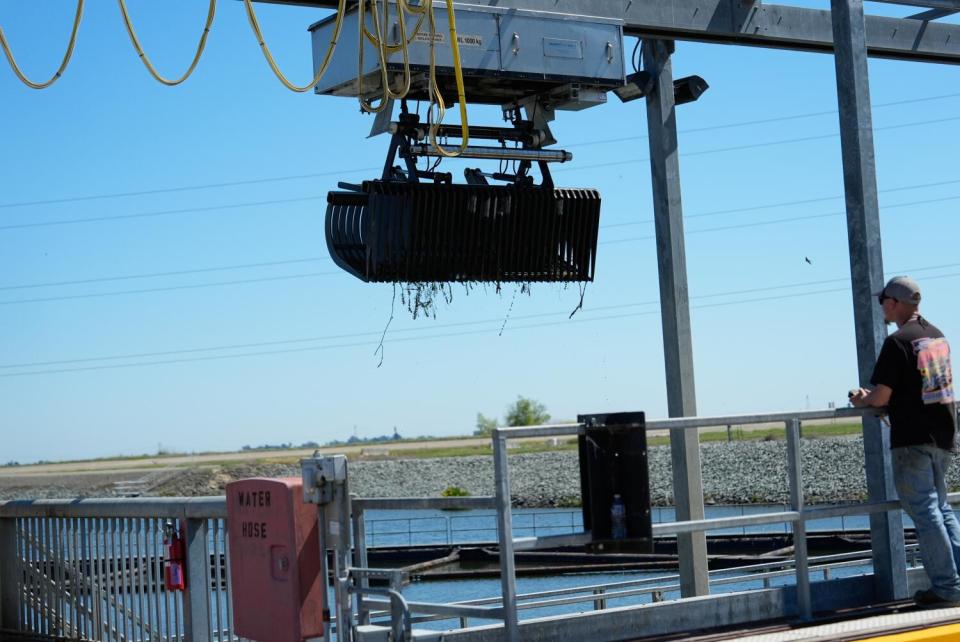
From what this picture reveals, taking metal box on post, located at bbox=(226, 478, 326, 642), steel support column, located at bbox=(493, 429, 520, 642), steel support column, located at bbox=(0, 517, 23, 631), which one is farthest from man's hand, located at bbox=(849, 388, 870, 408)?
steel support column, located at bbox=(0, 517, 23, 631)

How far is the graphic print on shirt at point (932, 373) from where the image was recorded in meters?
7.26

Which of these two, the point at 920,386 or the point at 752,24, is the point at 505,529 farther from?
the point at 752,24

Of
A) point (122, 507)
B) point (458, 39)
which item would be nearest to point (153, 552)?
point (122, 507)

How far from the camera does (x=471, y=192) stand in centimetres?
911

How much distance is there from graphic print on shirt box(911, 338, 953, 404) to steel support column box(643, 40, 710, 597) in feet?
9.82

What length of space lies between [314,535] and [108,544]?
9.74ft

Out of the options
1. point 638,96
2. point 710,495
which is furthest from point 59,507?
point 710,495

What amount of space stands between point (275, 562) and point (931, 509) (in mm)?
3799

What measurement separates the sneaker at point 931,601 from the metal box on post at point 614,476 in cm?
208

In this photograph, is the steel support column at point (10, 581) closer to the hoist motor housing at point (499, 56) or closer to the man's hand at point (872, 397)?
the hoist motor housing at point (499, 56)

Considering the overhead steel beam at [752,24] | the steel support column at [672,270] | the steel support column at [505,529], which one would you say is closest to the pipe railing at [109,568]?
the steel support column at [505,529]

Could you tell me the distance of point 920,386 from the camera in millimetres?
7285

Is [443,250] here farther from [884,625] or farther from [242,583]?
[884,625]

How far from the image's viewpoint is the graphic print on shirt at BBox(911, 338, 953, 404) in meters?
7.26
